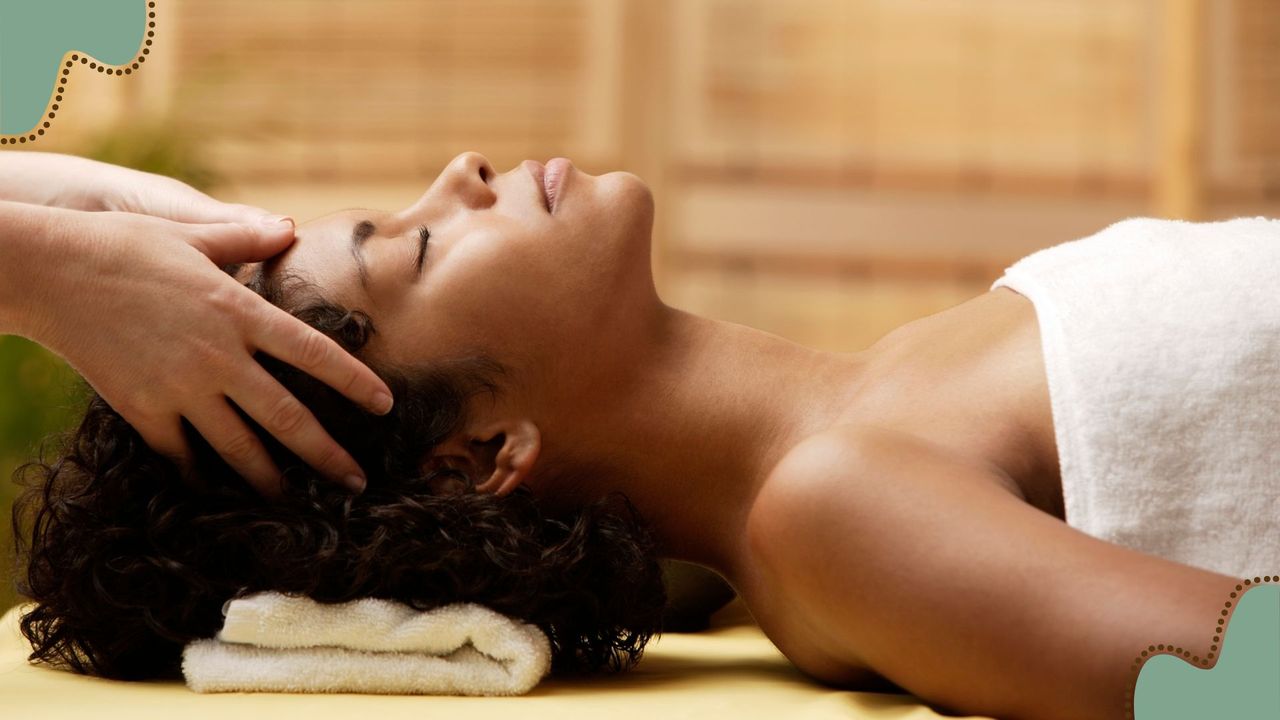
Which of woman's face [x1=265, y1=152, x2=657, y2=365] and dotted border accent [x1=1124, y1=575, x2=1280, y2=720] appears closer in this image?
dotted border accent [x1=1124, y1=575, x2=1280, y2=720]

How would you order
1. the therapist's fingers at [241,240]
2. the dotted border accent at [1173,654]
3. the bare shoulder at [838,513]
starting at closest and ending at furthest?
the dotted border accent at [1173,654] < the bare shoulder at [838,513] < the therapist's fingers at [241,240]

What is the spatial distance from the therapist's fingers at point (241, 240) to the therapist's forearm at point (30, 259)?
0.14 meters

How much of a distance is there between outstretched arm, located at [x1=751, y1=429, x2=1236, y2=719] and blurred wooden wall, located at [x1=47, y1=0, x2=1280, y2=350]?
118 inches

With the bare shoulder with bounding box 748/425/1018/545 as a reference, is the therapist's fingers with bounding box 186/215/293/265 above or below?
above

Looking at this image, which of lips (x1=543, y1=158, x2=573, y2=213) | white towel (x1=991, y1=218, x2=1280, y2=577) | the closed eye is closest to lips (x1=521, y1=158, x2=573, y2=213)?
lips (x1=543, y1=158, x2=573, y2=213)

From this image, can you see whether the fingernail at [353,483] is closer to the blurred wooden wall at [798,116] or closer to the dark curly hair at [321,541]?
the dark curly hair at [321,541]

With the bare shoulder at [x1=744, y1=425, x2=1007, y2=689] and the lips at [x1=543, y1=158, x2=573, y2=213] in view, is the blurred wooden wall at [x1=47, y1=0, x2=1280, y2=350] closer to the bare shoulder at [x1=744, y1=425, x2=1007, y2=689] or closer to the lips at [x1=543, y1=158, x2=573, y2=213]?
the lips at [x1=543, y1=158, x2=573, y2=213]

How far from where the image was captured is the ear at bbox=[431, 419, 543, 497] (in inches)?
60.9

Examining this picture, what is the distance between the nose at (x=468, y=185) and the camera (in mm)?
1614

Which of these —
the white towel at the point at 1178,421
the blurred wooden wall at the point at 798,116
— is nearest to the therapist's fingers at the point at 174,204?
the white towel at the point at 1178,421

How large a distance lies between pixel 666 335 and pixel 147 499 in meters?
0.66

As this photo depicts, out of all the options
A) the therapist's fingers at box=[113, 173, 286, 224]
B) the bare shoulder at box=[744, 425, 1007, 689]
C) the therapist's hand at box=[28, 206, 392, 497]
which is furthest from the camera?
the therapist's fingers at box=[113, 173, 286, 224]

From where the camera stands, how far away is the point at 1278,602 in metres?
1.11

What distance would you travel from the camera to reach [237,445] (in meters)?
1.41
